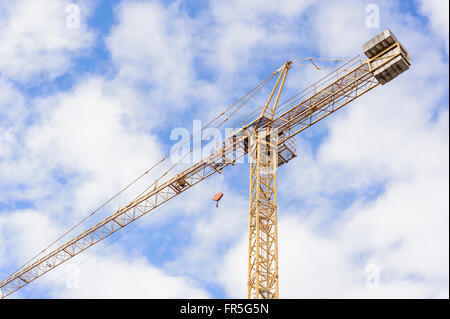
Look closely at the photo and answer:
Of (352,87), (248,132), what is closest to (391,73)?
(352,87)
